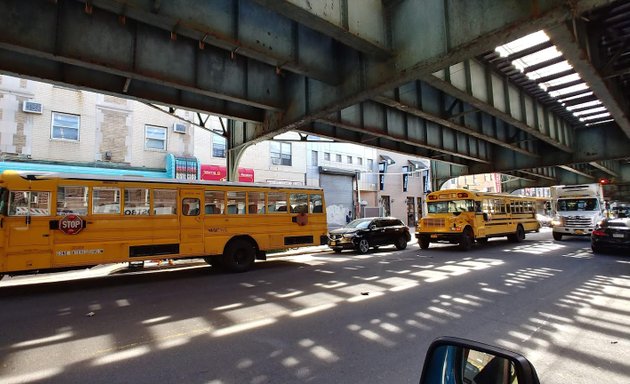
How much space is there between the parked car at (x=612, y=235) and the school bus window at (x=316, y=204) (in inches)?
456

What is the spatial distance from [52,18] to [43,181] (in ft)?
12.5

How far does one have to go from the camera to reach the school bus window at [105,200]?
9.29 metres

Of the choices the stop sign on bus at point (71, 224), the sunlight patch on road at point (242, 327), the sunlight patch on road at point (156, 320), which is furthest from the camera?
the stop sign on bus at point (71, 224)

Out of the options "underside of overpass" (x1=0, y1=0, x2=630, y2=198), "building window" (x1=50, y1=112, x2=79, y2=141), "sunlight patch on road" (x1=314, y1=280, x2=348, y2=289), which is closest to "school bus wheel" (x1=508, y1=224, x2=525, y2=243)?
"underside of overpass" (x1=0, y1=0, x2=630, y2=198)

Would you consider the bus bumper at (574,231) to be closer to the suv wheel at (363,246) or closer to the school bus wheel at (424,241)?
the school bus wheel at (424,241)

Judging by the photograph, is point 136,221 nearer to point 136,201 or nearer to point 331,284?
point 136,201

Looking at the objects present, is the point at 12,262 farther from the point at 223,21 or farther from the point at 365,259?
the point at 365,259

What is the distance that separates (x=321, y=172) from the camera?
102 ft

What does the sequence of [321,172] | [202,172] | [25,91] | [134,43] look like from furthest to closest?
[321,172], [202,172], [25,91], [134,43]

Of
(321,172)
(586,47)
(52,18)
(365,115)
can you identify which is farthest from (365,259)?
(321,172)

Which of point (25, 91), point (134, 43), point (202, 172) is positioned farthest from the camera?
point (202, 172)

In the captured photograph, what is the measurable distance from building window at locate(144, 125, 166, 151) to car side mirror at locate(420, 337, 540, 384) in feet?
73.7

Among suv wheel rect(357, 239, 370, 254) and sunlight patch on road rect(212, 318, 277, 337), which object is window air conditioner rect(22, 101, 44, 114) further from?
sunlight patch on road rect(212, 318, 277, 337)

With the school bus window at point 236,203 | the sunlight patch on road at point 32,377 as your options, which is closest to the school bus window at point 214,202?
the school bus window at point 236,203
